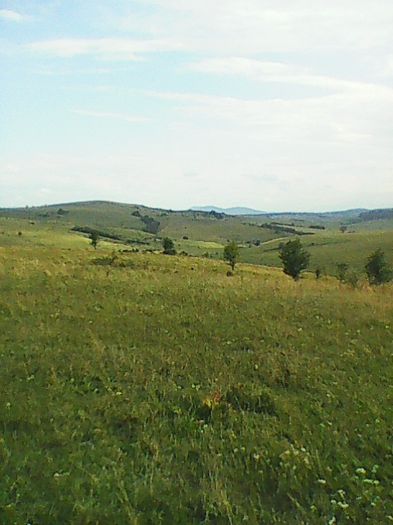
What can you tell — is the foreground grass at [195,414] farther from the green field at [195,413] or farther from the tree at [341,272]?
the tree at [341,272]

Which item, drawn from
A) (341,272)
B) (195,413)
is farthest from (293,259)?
(195,413)

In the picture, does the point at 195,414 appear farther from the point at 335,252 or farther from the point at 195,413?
the point at 335,252

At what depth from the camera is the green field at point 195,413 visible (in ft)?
17.8

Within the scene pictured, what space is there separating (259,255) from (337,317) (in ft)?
363

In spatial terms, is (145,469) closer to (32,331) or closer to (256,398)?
(256,398)

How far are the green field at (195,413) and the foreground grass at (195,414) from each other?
0.07 ft

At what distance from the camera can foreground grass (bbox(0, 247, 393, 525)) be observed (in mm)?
5438

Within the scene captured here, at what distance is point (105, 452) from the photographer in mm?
6422

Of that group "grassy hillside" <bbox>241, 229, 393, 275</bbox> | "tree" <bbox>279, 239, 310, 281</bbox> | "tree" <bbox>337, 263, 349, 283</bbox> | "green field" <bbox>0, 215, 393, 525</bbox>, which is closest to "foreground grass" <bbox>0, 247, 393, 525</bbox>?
"green field" <bbox>0, 215, 393, 525</bbox>

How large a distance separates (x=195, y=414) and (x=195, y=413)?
0.09ft

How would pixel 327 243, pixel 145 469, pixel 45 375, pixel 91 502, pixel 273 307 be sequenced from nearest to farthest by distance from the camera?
pixel 91 502
pixel 145 469
pixel 45 375
pixel 273 307
pixel 327 243

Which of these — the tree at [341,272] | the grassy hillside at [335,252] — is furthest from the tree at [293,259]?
the grassy hillside at [335,252]

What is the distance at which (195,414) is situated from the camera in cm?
756

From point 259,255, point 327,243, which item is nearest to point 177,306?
point 259,255
